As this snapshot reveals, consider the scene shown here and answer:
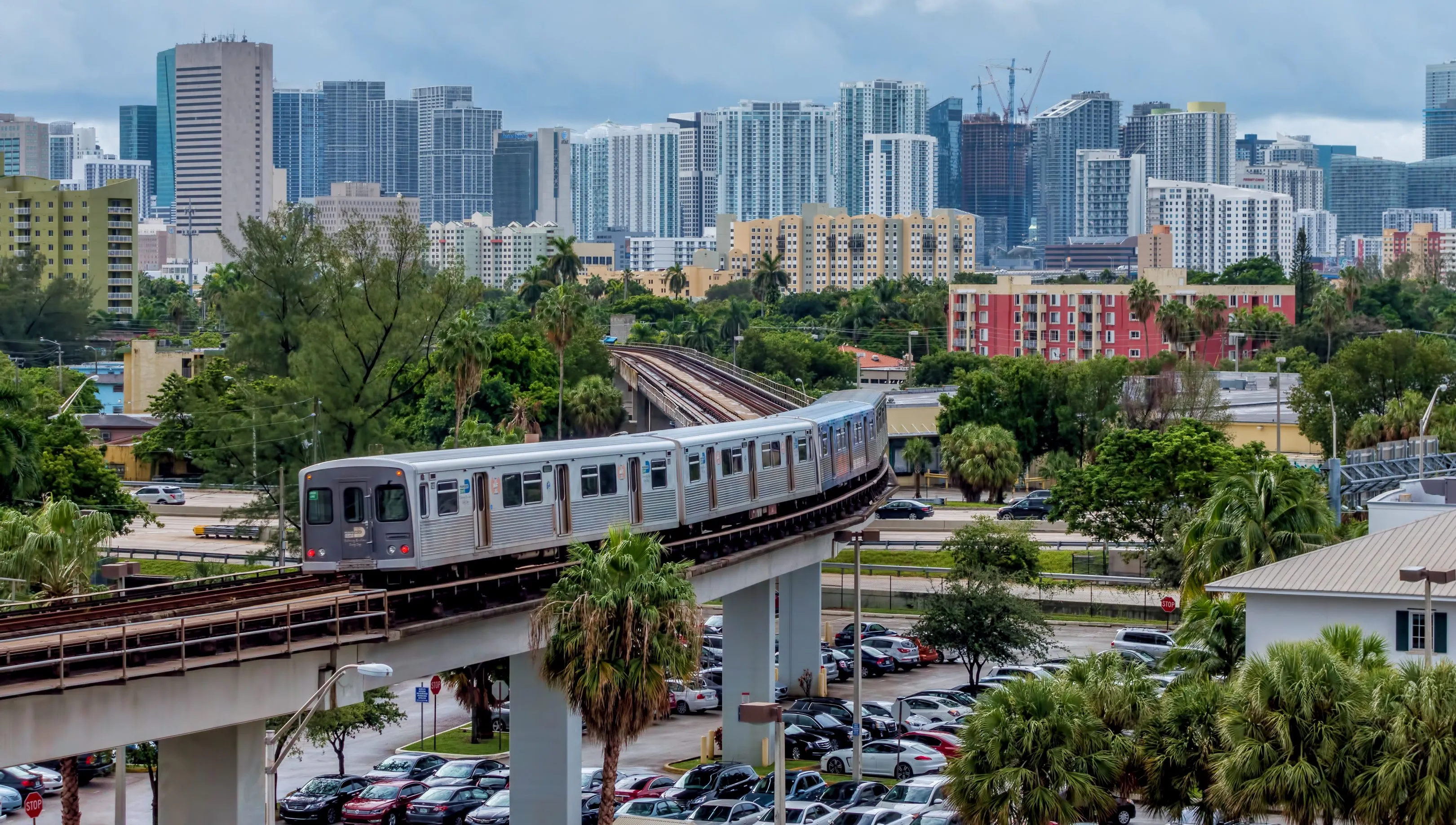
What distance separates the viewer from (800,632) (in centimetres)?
6019

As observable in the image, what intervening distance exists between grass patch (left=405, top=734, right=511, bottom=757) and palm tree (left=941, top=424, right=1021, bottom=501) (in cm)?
4548

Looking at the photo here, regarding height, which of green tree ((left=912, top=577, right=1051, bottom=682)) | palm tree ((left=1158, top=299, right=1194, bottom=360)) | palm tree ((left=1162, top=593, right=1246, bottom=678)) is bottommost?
green tree ((left=912, top=577, right=1051, bottom=682))

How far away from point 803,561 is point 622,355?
2961 inches

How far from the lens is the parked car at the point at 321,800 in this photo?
148ft

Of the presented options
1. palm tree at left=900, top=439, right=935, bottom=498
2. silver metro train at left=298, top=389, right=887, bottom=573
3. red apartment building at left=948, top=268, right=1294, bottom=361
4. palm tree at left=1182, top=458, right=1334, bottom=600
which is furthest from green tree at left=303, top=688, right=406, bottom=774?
red apartment building at left=948, top=268, right=1294, bottom=361

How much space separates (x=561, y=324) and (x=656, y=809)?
57.2 meters

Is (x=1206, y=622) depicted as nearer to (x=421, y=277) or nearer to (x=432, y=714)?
(x=432, y=714)

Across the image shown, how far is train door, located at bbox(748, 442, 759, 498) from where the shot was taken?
163 ft

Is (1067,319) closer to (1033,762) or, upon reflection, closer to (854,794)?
(854,794)

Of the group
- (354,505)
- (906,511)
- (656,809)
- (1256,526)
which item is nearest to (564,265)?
(906,511)

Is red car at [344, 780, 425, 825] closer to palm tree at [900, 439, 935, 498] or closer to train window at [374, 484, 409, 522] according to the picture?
train window at [374, 484, 409, 522]

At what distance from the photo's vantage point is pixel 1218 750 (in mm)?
31953

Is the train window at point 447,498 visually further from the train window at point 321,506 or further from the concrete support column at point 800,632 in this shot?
the concrete support column at point 800,632

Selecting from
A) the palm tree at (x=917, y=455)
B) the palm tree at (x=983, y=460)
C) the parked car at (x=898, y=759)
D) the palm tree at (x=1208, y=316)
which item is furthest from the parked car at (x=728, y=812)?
the palm tree at (x=1208, y=316)
